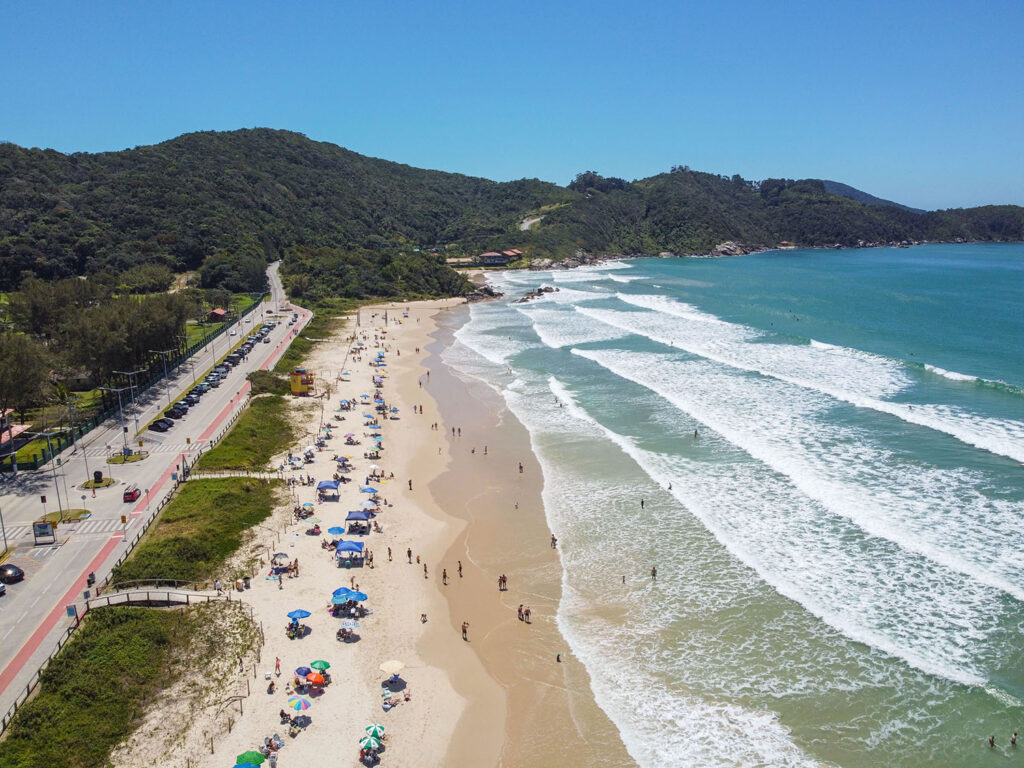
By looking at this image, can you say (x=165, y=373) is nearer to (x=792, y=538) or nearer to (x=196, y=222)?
(x=792, y=538)

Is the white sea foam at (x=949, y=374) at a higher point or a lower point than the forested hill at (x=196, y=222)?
lower

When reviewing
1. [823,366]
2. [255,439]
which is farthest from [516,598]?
[823,366]

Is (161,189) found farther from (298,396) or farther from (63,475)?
(63,475)

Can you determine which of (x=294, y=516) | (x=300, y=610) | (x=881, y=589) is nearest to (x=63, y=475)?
(x=294, y=516)

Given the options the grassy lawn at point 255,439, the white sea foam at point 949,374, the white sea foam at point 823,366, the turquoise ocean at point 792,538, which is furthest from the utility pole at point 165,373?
the white sea foam at point 949,374

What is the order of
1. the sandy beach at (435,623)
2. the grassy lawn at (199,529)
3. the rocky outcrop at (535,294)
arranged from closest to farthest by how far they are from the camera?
1. the sandy beach at (435,623)
2. the grassy lawn at (199,529)
3. the rocky outcrop at (535,294)

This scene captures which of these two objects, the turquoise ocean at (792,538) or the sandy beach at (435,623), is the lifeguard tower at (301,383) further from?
the turquoise ocean at (792,538)
